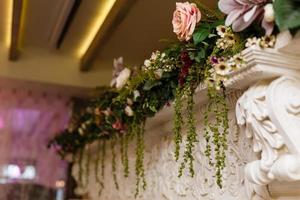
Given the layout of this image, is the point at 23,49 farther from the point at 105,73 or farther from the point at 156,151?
the point at 156,151

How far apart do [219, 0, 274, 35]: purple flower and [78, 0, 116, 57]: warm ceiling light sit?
1442 millimetres

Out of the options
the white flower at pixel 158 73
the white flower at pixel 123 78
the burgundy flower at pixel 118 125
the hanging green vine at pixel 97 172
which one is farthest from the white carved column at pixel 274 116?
the hanging green vine at pixel 97 172

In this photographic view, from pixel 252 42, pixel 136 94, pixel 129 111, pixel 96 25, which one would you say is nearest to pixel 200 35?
pixel 252 42

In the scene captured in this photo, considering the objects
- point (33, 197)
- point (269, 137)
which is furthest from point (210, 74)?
point (33, 197)

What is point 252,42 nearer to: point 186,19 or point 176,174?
point 186,19

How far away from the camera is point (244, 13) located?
1.20m

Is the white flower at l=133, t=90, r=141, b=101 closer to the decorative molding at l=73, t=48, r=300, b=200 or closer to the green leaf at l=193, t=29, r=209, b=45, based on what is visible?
Result: the decorative molding at l=73, t=48, r=300, b=200

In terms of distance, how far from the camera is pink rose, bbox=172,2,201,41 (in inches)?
56.4

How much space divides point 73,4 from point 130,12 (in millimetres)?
416

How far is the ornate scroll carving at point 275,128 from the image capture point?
112 cm

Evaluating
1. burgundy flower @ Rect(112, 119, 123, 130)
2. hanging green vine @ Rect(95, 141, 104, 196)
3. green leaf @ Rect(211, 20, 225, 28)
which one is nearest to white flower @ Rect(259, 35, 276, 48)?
green leaf @ Rect(211, 20, 225, 28)

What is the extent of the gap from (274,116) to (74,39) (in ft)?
8.48

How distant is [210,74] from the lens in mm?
1318

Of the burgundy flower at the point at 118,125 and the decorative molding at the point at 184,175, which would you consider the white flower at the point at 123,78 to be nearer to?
the burgundy flower at the point at 118,125
